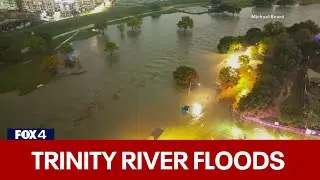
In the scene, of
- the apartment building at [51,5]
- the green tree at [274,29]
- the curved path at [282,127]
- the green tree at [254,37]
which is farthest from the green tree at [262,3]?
the curved path at [282,127]

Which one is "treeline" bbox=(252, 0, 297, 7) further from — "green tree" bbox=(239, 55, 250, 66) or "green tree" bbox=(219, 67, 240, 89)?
"green tree" bbox=(219, 67, 240, 89)

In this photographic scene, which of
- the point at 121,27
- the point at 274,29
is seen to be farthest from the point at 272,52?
the point at 121,27

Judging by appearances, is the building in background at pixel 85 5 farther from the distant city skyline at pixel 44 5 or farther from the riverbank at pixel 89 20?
the riverbank at pixel 89 20

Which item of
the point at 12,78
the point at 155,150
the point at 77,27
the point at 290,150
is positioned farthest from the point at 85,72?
the point at 290,150

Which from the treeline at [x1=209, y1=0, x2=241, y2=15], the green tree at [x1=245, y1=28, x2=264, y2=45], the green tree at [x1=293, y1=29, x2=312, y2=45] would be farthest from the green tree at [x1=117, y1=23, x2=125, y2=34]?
the green tree at [x1=293, y1=29, x2=312, y2=45]

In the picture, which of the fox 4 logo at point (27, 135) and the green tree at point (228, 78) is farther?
the green tree at point (228, 78)

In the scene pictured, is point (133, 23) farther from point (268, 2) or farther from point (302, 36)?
point (268, 2)
